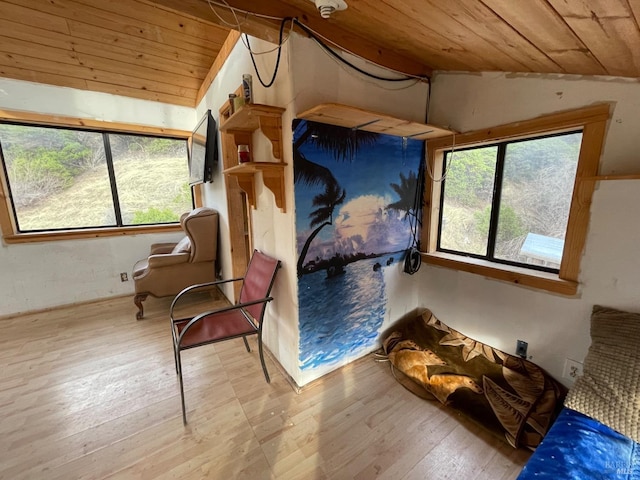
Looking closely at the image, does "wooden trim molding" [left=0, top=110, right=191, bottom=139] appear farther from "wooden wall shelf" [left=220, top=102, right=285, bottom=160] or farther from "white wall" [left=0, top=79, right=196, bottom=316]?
"wooden wall shelf" [left=220, top=102, right=285, bottom=160]

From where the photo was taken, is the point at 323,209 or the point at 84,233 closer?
the point at 323,209

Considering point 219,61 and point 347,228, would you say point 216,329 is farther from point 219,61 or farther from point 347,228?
point 219,61

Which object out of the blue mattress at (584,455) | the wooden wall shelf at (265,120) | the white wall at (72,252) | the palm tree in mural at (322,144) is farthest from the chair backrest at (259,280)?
the white wall at (72,252)

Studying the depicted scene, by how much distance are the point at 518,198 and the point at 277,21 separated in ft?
5.99

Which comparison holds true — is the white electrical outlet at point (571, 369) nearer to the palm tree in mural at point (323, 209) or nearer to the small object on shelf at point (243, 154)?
the palm tree in mural at point (323, 209)

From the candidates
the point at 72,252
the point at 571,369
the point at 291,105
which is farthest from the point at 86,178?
the point at 571,369

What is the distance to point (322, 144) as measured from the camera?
60.2 inches

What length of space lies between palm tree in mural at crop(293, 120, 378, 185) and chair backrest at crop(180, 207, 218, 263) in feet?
5.87

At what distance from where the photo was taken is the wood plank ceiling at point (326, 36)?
0.92m

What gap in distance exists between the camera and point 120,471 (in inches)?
48.4

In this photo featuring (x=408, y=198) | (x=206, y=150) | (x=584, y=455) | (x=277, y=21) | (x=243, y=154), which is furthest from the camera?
(x=206, y=150)

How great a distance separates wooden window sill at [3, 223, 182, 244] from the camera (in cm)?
271

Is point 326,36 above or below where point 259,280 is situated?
above

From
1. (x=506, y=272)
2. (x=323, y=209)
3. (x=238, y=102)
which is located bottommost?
(x=506, y=272)
